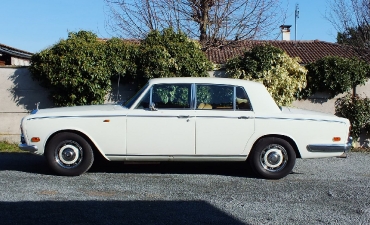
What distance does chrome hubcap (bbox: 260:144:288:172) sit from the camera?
7934mm

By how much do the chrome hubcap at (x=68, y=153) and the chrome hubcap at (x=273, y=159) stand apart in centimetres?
282

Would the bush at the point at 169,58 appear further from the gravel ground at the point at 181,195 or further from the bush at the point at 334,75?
the gravel ground at the point at 181,195

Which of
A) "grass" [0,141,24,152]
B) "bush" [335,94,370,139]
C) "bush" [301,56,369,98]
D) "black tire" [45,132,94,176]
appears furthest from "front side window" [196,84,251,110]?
"grass" [0,141,24,152]

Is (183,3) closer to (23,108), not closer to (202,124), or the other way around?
(23,108)

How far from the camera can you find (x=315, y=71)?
11.7 meters

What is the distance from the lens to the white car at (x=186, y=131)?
777 cm

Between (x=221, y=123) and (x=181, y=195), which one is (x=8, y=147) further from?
(x=181, y=195)

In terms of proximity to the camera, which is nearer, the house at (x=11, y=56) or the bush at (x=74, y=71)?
the bush at (x=74, y=71)

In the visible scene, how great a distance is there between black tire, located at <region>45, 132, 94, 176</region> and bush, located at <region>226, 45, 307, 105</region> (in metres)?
4.68

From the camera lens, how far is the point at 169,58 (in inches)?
442

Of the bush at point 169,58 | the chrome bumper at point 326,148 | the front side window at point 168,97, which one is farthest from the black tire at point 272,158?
the bush at point 169,58

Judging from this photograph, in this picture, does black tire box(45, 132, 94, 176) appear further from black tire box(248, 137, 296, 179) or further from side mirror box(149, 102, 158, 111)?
black tire box(248, 137, 296, 179)

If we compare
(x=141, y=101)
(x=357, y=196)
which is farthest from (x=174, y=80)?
(x=357, y=196)

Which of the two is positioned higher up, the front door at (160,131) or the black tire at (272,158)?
the front door at (160,131)
